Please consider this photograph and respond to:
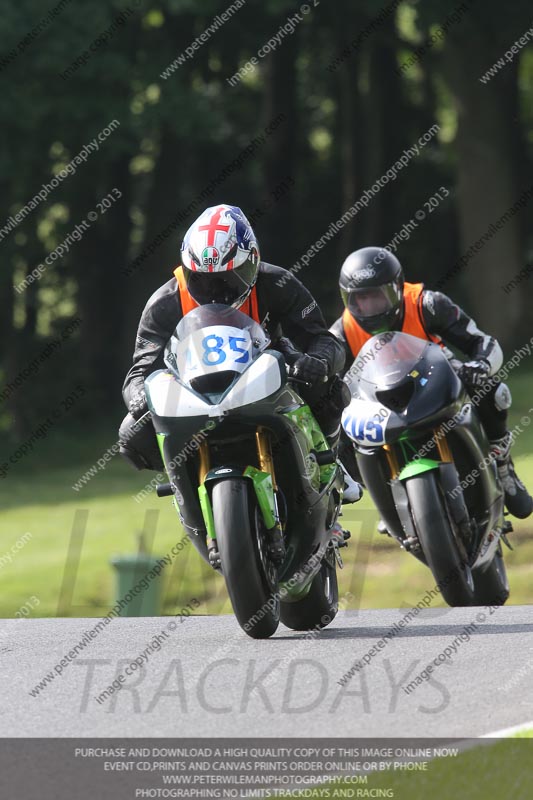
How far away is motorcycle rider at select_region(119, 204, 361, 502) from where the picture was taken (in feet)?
22.5

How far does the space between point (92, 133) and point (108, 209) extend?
522 cm

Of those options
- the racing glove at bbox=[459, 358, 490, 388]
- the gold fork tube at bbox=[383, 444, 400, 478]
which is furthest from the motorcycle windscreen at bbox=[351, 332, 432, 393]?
the gold fork tube at bbox=[383, 444, 400, 478]

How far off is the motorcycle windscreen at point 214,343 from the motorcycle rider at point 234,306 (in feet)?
0.65

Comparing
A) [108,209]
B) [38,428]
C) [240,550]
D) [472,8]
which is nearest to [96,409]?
[38,428]

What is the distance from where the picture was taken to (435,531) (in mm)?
7781

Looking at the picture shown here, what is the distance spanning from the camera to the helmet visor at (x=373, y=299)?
8789 millimetres

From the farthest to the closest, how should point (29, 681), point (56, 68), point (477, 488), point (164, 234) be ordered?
point (164, 234) → point (56, 68) → point (477, 488) → point (29, 681)

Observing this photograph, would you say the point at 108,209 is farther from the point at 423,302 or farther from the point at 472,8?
the point at 423,302

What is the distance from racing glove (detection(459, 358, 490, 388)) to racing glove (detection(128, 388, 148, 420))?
2.40 metres

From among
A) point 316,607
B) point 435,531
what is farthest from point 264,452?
point 435,531

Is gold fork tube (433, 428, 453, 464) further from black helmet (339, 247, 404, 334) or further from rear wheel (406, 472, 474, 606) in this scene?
black helmet (339, 247, 404, 334)

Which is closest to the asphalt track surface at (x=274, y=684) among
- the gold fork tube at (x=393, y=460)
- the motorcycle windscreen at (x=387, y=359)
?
the gold fork tube at (x=393, y=460)

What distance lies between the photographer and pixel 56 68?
80.5 feet

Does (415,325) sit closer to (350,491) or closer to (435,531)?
(350,491)
